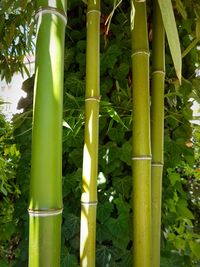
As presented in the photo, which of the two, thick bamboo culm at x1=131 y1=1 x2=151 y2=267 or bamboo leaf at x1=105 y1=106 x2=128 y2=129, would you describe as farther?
bamboo leaf at x1=105 y1=106 x2=128 y2=129

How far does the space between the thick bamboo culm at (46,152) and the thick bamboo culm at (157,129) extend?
12.6 inches

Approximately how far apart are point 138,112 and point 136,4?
25 centimetres

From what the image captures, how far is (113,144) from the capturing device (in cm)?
89

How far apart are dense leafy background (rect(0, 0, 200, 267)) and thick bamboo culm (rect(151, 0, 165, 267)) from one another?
0.24 feet

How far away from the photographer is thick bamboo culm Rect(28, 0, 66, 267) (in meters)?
0.52

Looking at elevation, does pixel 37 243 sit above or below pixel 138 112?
below

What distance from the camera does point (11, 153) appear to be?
1.28 metres

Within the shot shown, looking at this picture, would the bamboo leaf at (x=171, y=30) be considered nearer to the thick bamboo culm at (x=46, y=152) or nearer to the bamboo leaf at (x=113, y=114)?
the thick bamboo culm at (x=46, y=152)

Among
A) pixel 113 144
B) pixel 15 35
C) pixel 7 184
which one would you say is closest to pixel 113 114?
pixel 113 144

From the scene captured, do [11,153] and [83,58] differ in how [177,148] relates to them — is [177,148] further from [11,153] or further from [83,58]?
[11,153]

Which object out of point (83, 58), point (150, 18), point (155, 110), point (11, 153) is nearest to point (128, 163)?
→ point (155, 110)

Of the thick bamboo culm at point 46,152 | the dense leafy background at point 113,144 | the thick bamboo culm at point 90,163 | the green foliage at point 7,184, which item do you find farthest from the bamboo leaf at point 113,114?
the green foliage at point 7,184

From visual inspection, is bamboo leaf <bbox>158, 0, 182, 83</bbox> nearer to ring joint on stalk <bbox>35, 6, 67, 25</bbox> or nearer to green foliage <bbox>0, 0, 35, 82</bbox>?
ring joint on stalk <bbox>35, 6, 67, 25</bbox>

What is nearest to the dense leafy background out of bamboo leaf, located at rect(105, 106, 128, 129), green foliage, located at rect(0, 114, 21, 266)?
bamboo leaf, located at rect(105, 106, 128, 129)
